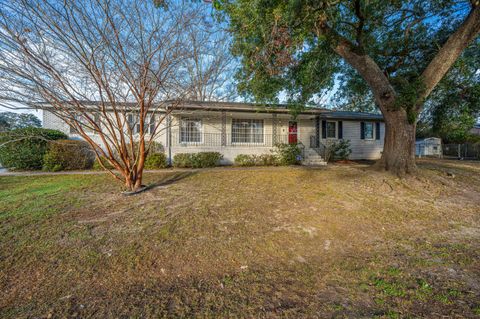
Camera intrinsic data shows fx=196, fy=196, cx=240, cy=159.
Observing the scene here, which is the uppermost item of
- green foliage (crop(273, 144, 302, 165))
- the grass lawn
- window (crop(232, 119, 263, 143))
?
window (crop(232, 119, 263, 143))

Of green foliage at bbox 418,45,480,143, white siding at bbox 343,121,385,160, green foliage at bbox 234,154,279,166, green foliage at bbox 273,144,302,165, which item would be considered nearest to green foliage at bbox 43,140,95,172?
green foliage at bbox 234,154,279,166

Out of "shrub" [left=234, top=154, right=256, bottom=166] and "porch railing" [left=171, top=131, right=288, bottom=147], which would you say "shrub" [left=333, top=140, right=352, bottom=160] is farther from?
"shrub" [left=234, top=154, right=256, bottom=166]

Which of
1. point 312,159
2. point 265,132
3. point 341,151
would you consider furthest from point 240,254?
point 341,151

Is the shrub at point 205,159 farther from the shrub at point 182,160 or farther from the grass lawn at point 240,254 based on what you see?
the grass lawn at point 240,254

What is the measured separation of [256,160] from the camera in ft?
39.3

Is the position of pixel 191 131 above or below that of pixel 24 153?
above

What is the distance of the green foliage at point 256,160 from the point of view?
38.7 feet

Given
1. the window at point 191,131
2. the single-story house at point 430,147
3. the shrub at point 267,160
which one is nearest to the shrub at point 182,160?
the window at point 191,131

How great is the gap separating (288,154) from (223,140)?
4.11m

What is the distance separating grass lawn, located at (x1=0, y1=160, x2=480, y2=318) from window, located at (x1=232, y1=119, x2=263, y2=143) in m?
8.22

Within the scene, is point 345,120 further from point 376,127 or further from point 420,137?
point 420,137

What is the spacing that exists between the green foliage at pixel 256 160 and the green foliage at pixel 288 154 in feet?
1.08

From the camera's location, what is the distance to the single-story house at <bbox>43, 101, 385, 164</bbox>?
1202cm

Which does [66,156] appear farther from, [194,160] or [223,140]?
[223,140]
